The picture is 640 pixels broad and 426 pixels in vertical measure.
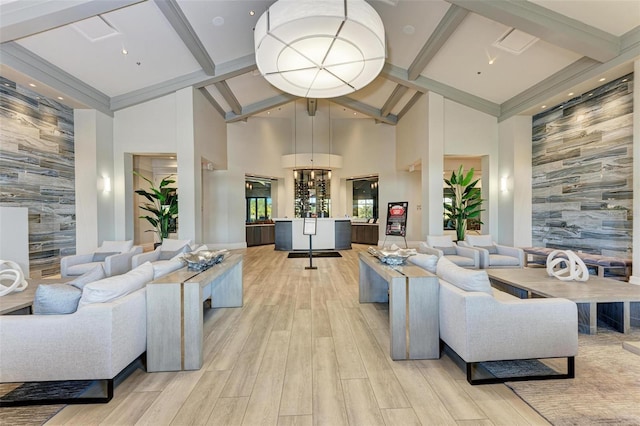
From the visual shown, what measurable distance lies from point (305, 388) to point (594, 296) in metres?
3.32

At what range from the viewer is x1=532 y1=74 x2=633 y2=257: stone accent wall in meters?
5.08

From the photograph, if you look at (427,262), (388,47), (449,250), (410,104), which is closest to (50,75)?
(388,47)

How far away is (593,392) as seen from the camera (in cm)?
221

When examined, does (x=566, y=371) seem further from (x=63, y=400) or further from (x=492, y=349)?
(x=63, y=400)

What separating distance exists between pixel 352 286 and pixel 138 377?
361 cm

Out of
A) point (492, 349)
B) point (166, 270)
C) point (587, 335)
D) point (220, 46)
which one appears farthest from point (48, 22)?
point (587, 335)

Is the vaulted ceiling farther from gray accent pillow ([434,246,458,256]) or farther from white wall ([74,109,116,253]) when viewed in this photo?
gray accent pillow ([434,246,458,256])

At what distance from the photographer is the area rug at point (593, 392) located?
193 centimetres

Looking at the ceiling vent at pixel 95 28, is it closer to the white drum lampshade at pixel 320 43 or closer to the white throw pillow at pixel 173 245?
the white drum lampshade at pixel 320 43

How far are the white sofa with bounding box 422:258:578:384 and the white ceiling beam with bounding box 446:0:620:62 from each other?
4.50 metres

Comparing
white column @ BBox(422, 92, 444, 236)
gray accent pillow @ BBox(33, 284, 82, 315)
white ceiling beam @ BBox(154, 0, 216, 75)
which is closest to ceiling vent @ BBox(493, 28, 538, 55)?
white column @ BBox(422, 92, 444, 236)

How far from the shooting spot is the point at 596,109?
18.3ft

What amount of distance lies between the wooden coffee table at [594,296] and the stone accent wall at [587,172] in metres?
2.19

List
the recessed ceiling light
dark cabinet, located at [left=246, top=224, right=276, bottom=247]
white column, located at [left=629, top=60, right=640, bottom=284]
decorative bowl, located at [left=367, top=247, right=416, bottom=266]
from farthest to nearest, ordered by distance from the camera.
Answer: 1. dark cabinet, located at [left=246, top=224, right=276, bottom=247]
2. the recessed ceiling light
3. white column, located at [left=629, top=60, right=640, bottom=284]
4. decorative bowl, located at [left=367, top=247, right=416, bottom=266]
